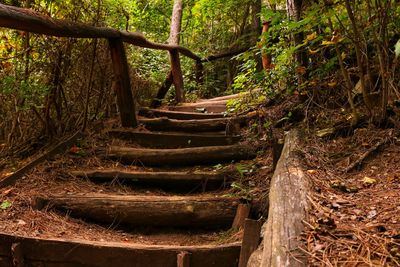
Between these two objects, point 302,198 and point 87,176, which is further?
point 87,176

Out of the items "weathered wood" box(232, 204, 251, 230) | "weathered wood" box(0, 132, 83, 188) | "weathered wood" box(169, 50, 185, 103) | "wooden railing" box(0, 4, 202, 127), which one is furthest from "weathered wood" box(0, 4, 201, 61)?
"weathered wood" box(169, 50, 185, 103)

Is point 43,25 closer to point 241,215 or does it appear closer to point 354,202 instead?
point 241,215

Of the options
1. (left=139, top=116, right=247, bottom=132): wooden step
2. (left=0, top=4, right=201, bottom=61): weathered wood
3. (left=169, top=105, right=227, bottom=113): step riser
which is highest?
(left=0, top=4, right=201, bottom=61): weathered wood

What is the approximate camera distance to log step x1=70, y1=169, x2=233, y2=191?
11.4ft

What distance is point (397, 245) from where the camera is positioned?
1486 mm

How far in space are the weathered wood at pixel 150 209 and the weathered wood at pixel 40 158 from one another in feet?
1.50

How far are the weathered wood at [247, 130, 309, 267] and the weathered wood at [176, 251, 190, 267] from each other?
0.56 meters

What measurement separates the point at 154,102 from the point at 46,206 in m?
3.55

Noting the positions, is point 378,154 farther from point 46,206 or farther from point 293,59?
point 46,206

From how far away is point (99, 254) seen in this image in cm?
253

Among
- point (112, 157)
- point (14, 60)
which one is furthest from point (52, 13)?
point (112, 157)

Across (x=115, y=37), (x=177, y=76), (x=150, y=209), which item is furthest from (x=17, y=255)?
(x=177, y=76)

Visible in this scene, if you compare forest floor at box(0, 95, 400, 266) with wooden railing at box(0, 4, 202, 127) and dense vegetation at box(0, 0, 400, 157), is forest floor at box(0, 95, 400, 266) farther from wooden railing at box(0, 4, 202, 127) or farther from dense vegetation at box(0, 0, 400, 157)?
wooden railing at box(0, 4, 202, 127)

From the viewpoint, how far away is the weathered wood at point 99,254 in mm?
2461
